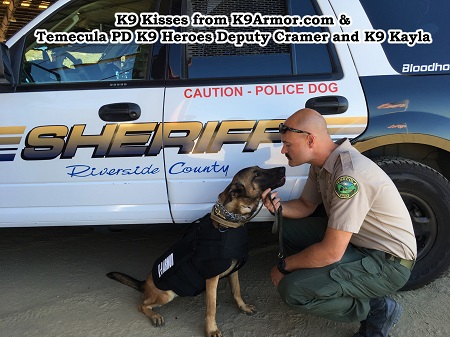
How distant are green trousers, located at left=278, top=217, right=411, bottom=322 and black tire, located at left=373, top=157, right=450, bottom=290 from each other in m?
0.53

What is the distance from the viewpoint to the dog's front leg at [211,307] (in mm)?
2309

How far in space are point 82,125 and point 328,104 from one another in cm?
144

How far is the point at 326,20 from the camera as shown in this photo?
2.43m

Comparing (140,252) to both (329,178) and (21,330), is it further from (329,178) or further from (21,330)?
(329,178)

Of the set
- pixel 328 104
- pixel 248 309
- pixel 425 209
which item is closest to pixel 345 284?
pixel 248 309

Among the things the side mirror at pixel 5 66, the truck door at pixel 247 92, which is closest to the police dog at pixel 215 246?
the truck door at pixel 247 92

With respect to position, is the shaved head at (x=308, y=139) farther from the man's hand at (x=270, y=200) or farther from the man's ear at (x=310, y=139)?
the man's hand at (x=270, y=200)

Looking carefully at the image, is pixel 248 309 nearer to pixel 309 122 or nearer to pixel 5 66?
pixel 309 122

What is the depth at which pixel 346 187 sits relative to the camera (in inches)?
77.0

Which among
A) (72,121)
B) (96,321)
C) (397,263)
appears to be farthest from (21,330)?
(397,263)

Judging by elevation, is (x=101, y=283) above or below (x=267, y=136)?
below

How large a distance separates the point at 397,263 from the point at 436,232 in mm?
597

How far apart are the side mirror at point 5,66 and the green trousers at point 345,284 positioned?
188cm

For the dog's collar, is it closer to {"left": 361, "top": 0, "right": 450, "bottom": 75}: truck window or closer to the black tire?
the black tire
